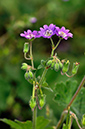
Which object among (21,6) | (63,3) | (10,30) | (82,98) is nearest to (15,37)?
(10,30)

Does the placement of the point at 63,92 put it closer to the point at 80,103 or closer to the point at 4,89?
the point at 80,103

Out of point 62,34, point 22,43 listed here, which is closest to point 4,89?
point 22,43

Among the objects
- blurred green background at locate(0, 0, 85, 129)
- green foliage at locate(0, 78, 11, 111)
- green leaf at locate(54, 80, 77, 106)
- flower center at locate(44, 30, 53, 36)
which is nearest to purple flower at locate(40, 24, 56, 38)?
flower center at locate(44, 30, 53, 36)

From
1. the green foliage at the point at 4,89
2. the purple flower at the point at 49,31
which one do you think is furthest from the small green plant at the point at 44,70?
the green foliage at the point at 4,89

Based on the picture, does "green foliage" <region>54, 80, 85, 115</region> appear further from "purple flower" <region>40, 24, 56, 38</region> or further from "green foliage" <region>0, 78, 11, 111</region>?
"green foliage" <region>0, 78, 11, 111</region>

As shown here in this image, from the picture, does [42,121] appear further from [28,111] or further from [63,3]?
[63,3]

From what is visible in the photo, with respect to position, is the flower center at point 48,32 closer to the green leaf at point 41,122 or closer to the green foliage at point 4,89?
the green leaf at point 41,122

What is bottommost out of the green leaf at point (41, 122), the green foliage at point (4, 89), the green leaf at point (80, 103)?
the green leaf at point (41, 122)

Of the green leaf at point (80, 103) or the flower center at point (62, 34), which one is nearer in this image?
the flower center at point (62, 34)
